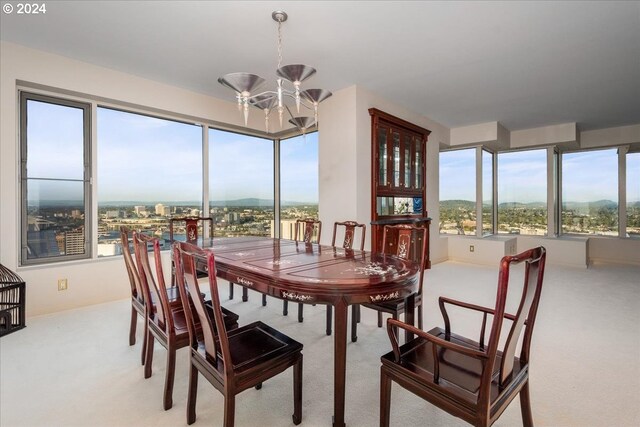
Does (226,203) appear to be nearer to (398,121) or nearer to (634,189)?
(398,121)

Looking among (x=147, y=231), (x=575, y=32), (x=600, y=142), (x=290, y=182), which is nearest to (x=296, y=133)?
(x=290, y=182)

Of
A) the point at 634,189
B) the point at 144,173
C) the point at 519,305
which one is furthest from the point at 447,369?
the point at 634,189

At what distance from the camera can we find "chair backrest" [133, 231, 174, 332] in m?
1.63

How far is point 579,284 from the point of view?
4379 mm

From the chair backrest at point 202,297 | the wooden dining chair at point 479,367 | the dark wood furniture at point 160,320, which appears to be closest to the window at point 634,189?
the wooden dining chair at point 479,367

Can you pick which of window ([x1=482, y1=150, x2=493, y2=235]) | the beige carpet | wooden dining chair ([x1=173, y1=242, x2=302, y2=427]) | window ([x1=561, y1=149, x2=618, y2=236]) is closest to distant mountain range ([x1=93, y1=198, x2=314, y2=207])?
the beige carpet

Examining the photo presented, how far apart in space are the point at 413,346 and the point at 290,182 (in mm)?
4265

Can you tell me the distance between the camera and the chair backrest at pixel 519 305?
3.36 ft

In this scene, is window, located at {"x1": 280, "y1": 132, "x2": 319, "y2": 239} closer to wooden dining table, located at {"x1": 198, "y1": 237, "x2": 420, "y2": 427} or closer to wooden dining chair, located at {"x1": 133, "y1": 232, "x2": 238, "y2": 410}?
wooden dining table, located at {"x1": 198, "y1": 237, "x2": 420, "y2": 427}

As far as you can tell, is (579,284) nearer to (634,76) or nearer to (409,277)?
(634,76)

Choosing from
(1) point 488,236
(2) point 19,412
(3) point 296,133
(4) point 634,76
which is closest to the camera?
(2) point 19,412

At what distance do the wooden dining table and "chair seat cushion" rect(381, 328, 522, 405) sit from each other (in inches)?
10.5

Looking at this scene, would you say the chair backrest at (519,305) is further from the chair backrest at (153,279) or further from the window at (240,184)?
the window at (240,184)

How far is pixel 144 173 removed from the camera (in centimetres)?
408
